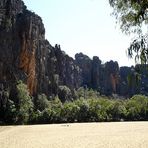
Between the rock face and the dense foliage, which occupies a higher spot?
the rock face

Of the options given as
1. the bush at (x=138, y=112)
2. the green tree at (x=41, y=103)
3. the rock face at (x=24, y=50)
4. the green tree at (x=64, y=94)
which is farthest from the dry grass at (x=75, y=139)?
the green tree at (x=64, y=94)

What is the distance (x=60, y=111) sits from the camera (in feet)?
424

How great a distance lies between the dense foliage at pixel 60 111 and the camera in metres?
115

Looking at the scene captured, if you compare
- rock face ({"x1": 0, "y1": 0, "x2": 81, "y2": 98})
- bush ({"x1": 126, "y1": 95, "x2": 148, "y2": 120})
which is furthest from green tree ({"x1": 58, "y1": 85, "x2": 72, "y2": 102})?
bush ({"x1": 126, "y1": 95, "x2": 148, "y2": 120})

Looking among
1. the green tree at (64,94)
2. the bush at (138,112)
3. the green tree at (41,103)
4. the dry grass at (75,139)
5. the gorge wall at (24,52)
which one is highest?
the gorge wall at (24,52)

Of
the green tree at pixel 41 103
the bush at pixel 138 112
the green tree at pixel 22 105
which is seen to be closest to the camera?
the green tree at pixel 22 105

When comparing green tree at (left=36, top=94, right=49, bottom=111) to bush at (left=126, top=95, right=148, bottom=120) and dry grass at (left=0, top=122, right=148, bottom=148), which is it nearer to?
bush at (left=126, top=95, right=148, bottom=120)

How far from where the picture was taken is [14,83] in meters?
134

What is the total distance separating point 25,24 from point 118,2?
136807 millimetres

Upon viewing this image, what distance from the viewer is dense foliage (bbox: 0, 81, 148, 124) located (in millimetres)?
115062

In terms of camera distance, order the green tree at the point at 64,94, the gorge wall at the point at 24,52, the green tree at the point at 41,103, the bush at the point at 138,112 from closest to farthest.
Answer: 1. the gorge wall at the point at 24,52
2. the green tree at the point at 41,103
3. the bush at the point at 138,112
4. the green tree at the point at 64,94

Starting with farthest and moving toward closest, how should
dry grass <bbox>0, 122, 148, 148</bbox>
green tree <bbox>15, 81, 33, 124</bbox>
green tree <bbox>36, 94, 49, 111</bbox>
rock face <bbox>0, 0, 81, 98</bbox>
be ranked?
green tree <bbox>36, 94, 49, 111</bbox>
rock face <bbox>0, 0, 81, 98</bbox>
green tree <bbox>15, 81, 33, 124</bbox>
dry grass <bbox>0, 122, 148, 148</bbox>

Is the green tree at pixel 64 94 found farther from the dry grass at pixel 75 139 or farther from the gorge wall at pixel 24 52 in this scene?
the dry grass at pixel 75 139

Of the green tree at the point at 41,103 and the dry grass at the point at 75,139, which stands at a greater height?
the green tree at the point at 41,103
